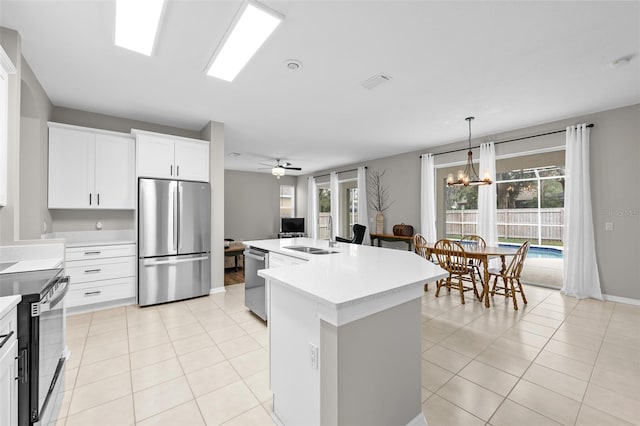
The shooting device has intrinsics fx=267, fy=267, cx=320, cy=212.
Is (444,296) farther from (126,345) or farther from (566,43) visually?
(126,345)

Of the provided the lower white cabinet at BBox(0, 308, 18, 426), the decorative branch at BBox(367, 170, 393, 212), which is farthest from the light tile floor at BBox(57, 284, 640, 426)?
the decorative branch at BBox(367, 170, 393, 212)

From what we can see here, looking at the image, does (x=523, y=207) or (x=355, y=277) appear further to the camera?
(x=523, y=207)

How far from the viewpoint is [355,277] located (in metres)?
1.56

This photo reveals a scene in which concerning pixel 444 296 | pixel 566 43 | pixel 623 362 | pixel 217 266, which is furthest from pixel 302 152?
pixel 623 362

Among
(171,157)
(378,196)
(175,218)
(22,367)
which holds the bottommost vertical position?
(22,367)

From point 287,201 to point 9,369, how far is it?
8838mm

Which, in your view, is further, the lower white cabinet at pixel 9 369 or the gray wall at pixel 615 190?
the gray wall at pixel 615 190

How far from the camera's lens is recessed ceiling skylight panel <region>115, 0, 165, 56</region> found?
1.83 metres

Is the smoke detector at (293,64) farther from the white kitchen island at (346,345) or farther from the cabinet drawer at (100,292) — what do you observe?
the cabinet drawer at (100,292)

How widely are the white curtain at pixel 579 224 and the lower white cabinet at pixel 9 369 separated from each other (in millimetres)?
5732

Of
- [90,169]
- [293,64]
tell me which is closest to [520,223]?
[293,64]

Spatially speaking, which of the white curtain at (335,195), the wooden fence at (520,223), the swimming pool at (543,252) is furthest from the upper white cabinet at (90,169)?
the swimming pool at (543,252)

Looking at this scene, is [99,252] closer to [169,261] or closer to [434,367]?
[169,261]

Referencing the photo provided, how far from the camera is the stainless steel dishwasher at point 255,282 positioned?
3.01 m
